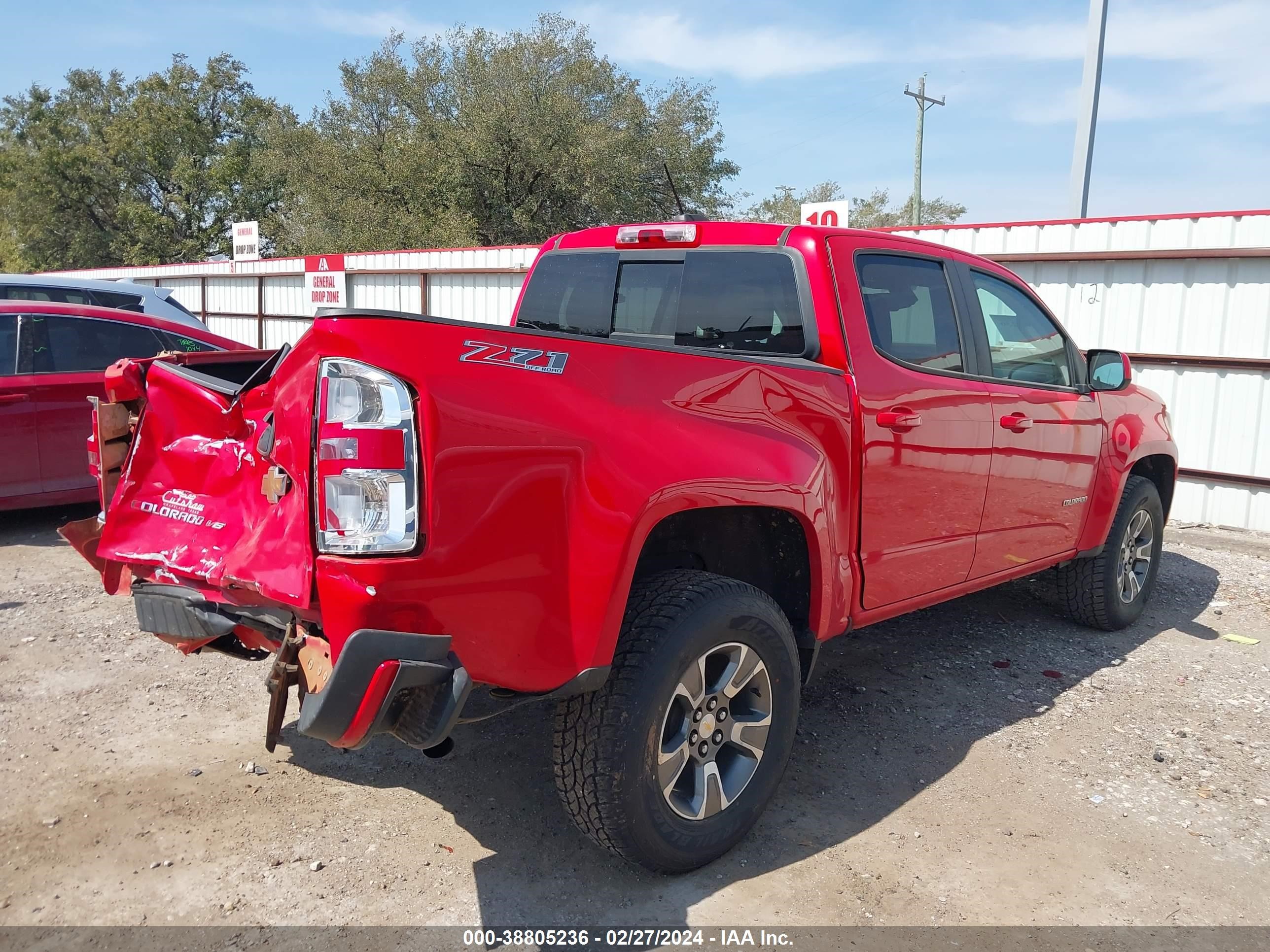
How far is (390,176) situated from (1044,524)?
27.1 meters

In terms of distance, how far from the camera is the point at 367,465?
2289mm

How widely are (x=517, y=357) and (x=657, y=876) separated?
170cm

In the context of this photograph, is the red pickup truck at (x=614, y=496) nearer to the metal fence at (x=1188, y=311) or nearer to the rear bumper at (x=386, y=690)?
the rear bumper at (x=386, y=690)

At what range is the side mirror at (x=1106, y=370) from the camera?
4.91 metres

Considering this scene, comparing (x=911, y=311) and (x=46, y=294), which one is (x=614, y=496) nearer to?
(x=911, y=311)

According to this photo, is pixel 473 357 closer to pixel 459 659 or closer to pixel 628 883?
pixel 459 659

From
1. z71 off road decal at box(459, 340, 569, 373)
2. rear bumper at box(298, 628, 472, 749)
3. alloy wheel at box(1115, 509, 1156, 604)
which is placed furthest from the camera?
alloy wheel at box(1115, 509, 1156, 604)

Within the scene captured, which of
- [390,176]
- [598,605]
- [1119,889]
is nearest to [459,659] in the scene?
[598,605]

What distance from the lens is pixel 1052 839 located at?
3.33 m

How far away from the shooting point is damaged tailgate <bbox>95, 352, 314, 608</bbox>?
97.6 inches

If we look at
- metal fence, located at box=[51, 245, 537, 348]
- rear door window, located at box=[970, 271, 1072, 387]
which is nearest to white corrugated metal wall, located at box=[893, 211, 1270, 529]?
rear door window, located at box=[970, 271, 1072, 387]

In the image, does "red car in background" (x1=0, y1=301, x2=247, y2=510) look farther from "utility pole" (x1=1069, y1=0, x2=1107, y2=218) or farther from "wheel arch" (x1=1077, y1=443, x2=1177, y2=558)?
"utility pole" (x1=1069, y1=0, x2=1107, y2=218)

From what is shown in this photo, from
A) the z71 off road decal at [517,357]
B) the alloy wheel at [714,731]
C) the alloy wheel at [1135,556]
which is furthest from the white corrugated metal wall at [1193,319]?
the z71 off road decal at [517,357]

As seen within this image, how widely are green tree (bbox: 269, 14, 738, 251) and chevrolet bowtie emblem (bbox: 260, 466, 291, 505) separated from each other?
82.7ft
